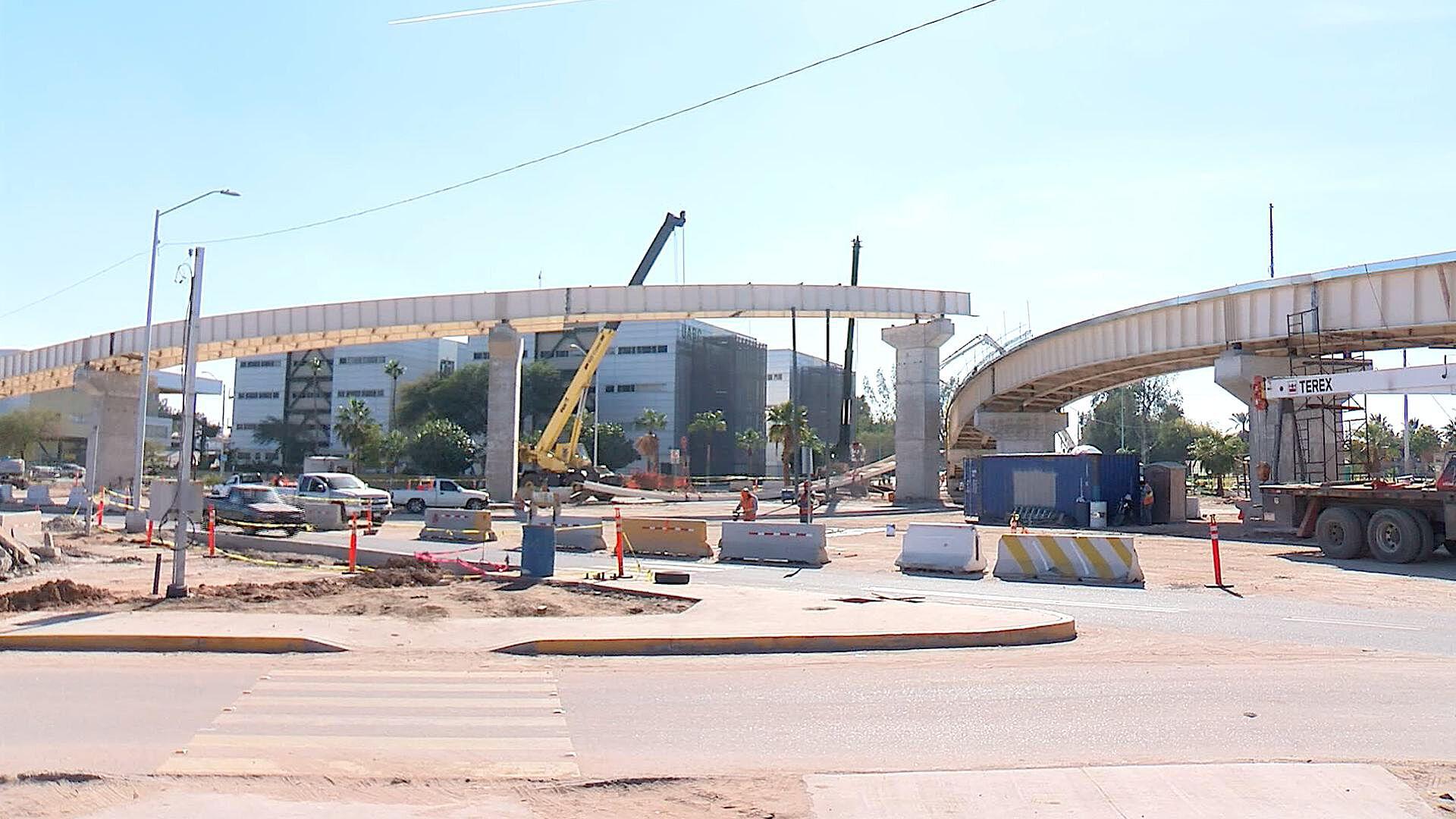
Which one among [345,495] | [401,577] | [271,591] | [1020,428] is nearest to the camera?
[271,591]

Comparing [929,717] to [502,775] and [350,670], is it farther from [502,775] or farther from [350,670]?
[350,670]

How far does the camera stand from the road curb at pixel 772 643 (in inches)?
466

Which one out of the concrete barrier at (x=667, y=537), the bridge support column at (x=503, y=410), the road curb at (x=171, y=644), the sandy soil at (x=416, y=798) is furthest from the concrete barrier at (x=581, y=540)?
the bridge support column at (x=503, y=410)

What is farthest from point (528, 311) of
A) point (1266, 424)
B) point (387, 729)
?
point (387, 729)

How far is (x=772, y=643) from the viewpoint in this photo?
12141 millimetres

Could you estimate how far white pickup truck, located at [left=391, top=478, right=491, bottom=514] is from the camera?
44625 millimetres

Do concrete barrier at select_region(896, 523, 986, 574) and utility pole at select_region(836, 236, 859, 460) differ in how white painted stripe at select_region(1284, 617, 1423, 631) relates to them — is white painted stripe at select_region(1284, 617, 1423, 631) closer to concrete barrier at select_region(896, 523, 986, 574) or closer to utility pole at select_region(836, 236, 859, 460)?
concrete barrier at select_region(896, 523, 986, 574)

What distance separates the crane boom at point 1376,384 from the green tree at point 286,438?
4033 inches

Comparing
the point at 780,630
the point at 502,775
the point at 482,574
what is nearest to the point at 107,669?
the point at 502,775

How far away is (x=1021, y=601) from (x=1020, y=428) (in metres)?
42.2

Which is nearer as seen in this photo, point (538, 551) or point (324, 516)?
point (538, 551)

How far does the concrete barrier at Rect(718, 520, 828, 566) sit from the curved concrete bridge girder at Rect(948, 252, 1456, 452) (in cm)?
1951

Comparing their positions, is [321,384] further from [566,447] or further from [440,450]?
[566,447]

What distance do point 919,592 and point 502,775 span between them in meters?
12.2
